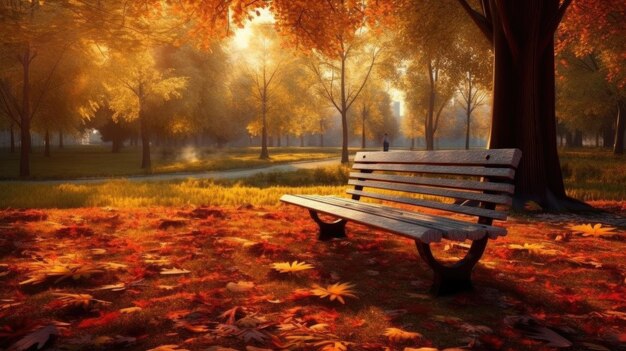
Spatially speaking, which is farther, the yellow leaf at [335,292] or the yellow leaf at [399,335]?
the yellow leaf at [335,292]

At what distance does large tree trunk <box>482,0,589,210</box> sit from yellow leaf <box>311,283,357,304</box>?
492 cm

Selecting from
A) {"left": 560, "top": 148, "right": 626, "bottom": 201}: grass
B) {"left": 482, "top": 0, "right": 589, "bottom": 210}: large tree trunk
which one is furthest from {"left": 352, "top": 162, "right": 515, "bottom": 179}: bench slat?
{"left": 560, "top": 148, "right": 626, "bottom": 201}: grass

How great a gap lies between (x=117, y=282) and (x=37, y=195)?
7.18 m

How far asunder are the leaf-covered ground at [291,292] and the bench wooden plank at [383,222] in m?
0.47

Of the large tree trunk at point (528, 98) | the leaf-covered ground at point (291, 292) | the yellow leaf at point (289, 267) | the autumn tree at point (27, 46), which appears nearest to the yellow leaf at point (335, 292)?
the leaf-covered ground at point (291, 292)

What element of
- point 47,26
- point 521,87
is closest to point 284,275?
point 521,87

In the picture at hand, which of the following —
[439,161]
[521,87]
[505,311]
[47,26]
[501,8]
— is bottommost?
[505,311]

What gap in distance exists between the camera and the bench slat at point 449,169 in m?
3.10

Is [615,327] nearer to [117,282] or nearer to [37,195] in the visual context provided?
[117,282]

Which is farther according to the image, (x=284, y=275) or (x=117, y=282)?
(x=284, y=275)

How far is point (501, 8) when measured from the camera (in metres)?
6.77

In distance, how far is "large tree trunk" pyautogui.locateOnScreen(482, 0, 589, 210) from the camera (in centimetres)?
691

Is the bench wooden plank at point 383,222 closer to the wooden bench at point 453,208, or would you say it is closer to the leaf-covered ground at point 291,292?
the wooden bench at point 453,208

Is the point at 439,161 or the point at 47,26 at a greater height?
the point at 47,26
